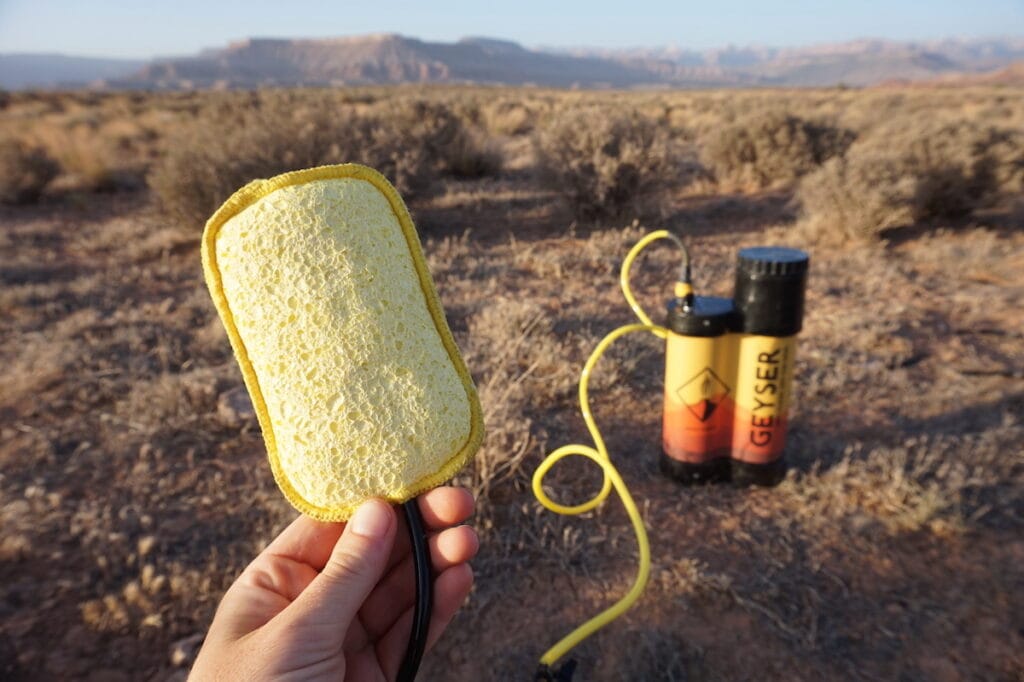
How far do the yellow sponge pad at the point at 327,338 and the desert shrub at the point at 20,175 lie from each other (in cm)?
1010

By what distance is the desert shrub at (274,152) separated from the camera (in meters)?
5.97

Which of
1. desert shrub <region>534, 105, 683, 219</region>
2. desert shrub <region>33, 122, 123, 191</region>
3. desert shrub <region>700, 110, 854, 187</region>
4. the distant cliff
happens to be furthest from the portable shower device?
the distant cliff

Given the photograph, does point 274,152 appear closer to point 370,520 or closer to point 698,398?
point 698,398

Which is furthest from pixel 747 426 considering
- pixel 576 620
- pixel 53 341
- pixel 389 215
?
pixel 53 341

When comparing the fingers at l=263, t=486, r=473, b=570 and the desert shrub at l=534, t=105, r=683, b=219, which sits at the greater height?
the desert shrub at l=534, t=105, r=683, b=219

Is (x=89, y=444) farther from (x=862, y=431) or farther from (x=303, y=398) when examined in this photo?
(x=862, y=431)

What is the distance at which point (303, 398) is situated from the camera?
0.84m

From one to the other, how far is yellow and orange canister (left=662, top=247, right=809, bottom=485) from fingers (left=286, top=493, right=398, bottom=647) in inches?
54.2

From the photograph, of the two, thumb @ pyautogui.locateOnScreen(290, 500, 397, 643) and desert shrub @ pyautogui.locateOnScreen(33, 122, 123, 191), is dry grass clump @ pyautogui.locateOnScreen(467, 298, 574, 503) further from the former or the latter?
desert shrub @ pyautogui.locateOnScreen(33, 122, 123, 191)

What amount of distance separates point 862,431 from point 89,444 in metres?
3.59

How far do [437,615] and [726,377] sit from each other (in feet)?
4.46

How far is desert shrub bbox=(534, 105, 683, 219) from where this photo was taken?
6027 millimetres

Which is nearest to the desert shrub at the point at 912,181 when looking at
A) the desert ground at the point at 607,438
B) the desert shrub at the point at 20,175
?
the desert ground at the point at 607,438

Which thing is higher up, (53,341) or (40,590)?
(53,341)
